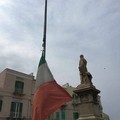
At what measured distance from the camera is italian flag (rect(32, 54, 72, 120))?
19.6 ft

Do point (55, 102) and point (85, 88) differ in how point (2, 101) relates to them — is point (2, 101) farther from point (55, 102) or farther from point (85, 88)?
point (55, 102)

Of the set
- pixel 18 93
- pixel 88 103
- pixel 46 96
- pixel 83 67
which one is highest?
pixel 18 93

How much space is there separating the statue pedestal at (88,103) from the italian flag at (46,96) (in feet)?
9.52

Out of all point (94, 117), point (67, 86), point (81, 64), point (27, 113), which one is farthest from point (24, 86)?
point (94, 117)

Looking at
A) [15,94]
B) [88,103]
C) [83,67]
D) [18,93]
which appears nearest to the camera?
[88,103]

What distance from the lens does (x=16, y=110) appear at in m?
26.3

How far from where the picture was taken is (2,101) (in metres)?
25.3

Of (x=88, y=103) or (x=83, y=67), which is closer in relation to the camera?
(x=88, y=103)

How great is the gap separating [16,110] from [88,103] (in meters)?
19.3

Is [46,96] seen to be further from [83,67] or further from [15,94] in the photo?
[15,94]

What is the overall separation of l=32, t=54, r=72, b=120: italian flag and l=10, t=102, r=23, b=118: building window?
20.7 m

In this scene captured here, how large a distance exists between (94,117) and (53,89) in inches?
120

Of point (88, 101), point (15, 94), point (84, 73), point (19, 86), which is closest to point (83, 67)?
point (84, 73)

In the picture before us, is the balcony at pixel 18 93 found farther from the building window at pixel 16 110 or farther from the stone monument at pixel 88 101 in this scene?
the stone monument at pixel 88 101
